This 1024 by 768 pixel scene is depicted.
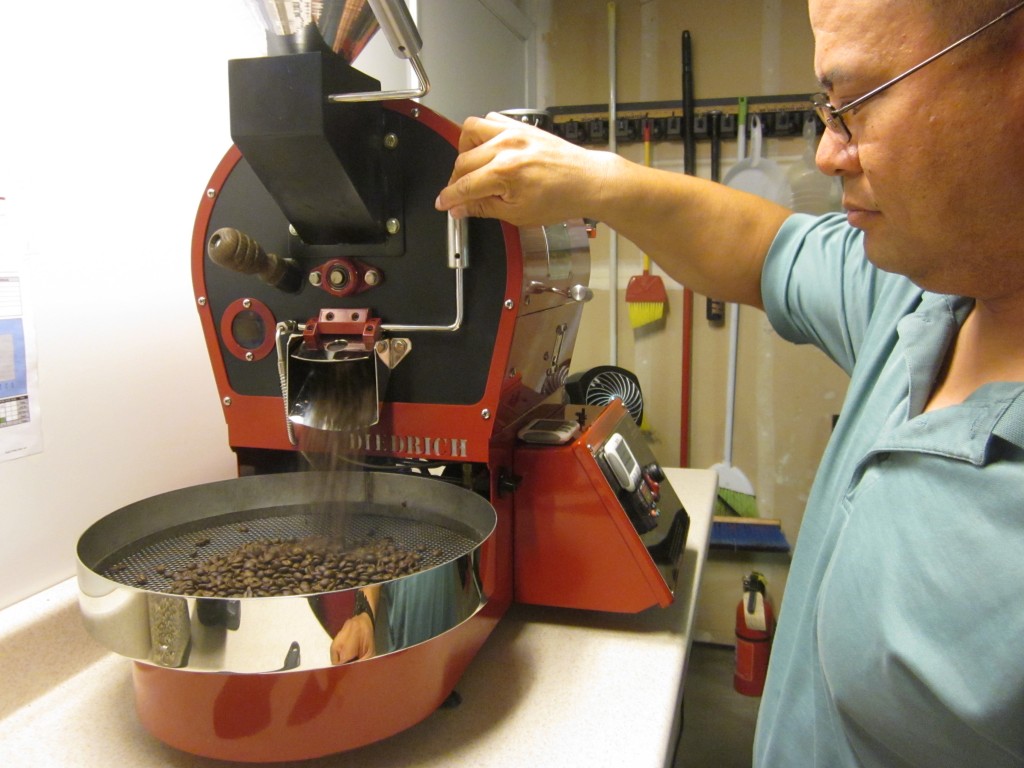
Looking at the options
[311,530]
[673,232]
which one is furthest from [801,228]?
[311,530]

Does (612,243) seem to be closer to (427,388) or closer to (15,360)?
(427,388)

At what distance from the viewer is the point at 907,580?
1.81 feet

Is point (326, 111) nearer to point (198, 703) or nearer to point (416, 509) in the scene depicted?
point (416, 509)

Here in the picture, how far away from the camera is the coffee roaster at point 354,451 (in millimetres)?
662

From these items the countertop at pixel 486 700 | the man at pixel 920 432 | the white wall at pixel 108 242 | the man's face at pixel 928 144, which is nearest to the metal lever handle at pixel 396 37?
the man at pixel 920 432

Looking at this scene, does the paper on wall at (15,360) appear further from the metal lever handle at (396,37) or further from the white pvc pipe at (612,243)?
the white pvc pipe at (612,243)

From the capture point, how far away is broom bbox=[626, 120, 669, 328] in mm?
2455

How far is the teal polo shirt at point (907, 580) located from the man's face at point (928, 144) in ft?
0.35

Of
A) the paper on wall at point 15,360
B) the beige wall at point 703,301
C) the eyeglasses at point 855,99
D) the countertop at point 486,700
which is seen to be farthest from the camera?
the beige wall at point 703,301

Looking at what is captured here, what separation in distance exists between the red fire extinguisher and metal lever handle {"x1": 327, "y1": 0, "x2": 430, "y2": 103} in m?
1.79

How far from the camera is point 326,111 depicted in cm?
73

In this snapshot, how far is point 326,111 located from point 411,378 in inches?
12.2

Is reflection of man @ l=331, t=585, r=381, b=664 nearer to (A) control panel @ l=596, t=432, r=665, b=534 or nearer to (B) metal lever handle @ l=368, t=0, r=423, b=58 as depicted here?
(A) control panel @ l=596, t=432, r=665, b=534

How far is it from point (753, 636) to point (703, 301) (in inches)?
42.1
